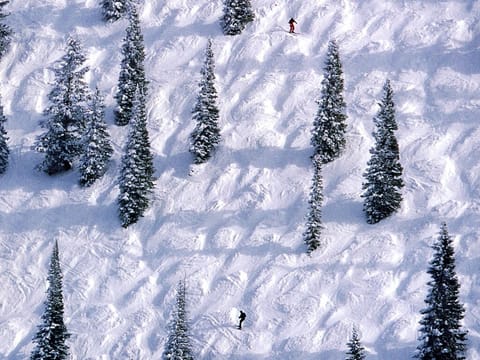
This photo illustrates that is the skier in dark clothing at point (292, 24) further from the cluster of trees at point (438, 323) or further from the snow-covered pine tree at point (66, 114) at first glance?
the cluster of trees at point (438, 323)

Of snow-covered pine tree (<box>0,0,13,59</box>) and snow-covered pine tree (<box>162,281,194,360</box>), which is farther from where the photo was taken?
snow-covered pine tree (<box>0,0,13,59</box>)

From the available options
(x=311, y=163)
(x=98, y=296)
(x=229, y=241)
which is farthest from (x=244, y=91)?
(x=98, y=296)

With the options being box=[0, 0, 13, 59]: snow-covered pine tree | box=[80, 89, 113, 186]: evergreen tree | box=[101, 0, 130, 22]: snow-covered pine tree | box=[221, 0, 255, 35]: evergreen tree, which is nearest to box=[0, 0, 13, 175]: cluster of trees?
box=[0, 0, 13, 59]: snow-covered pine tree

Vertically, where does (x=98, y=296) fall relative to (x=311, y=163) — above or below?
below

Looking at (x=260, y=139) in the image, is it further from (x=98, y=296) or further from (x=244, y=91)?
(x=98, y=296)

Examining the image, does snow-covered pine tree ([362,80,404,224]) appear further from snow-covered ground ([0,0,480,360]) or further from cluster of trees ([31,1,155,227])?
cluster of trees ([31,1,155,227])

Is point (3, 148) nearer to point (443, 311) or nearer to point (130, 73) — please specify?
point (130, 73)
